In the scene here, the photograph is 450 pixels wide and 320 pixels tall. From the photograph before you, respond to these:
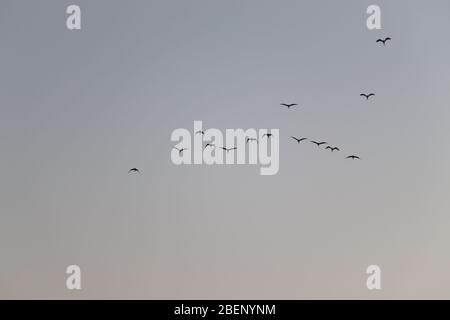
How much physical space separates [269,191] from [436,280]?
1.86 meters

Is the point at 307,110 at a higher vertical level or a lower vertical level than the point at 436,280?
higher

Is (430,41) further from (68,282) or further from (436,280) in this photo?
(68,282)

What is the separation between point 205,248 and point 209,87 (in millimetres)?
1605

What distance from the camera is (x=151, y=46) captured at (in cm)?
681

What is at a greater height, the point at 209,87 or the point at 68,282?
the point at 209,87

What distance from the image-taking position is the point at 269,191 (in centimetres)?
679

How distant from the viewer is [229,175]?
22.3 feet

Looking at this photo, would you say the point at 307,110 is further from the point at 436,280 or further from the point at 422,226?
the point at 436,280
